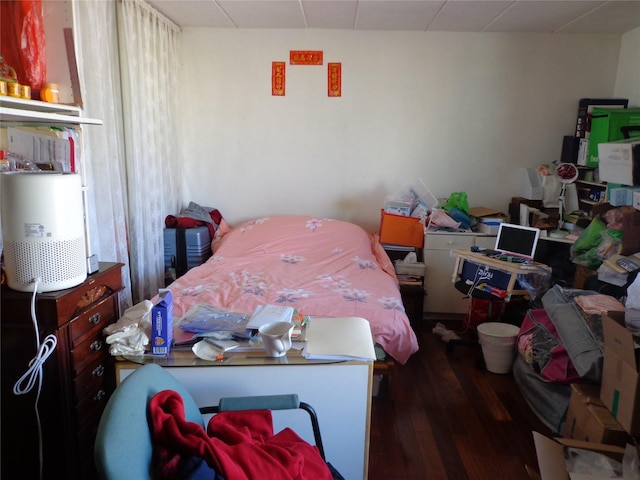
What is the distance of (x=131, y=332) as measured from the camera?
5.15 ft

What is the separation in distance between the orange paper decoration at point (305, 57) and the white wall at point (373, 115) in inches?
1.8

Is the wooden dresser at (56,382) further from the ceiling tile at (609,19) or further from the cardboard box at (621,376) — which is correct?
the ceiling tile at (609,19)

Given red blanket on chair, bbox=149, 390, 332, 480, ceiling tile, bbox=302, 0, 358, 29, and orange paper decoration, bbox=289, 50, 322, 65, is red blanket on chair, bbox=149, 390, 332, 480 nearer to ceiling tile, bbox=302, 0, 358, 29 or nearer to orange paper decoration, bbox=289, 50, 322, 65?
ceiling tile, bbox=302, 0, 358, 29

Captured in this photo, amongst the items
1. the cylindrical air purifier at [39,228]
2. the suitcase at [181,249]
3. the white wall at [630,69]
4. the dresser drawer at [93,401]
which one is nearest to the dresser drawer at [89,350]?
→ the dresser drawer at [93,401]

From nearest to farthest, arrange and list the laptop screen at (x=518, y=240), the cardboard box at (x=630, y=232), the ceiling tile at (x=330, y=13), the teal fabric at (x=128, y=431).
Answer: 1. the teal fabric at (x=128, y=431)
2. the cardboard box at (x=630, y=232)
3. the laptop screen at (x=518, y=240)
4. the ceiling tile at (x=330, y=13)

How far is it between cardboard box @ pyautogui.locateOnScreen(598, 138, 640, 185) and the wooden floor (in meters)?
1.38

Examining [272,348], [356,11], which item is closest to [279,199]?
[356,11]

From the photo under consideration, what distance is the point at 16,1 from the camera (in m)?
1.54

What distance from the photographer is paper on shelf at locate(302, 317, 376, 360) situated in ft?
5.06

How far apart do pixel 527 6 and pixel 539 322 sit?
6.79 feet

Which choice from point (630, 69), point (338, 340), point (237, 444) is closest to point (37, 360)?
point (237, 444)

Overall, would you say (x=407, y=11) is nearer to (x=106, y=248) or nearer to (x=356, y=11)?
(x=356, y=11)

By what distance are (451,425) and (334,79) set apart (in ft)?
8.96

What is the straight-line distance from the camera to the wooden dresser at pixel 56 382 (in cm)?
143
